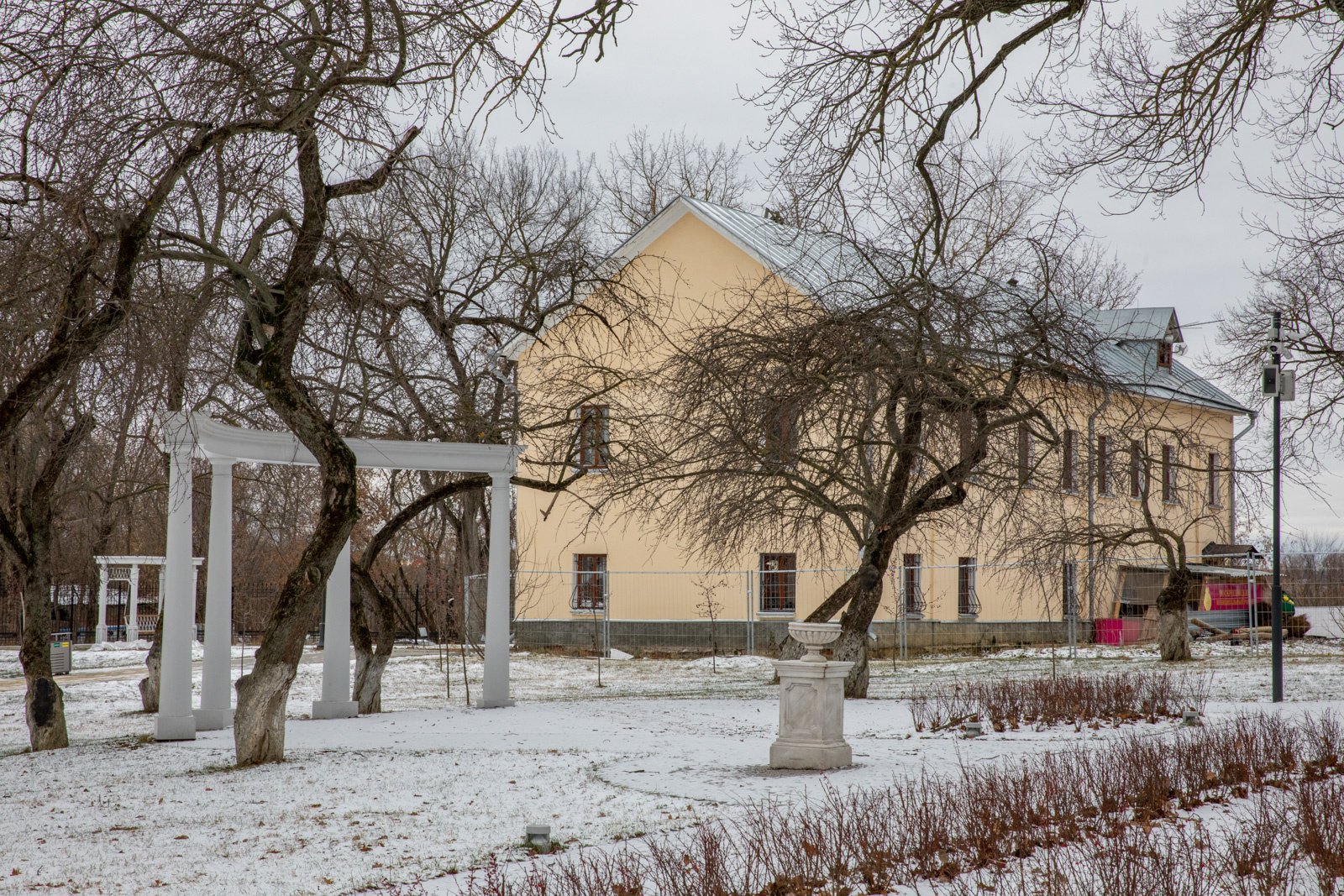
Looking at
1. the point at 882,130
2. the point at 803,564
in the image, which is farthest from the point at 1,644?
the point at 882,130

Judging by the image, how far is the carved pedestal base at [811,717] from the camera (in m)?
11.4

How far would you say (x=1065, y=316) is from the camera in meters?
14.5

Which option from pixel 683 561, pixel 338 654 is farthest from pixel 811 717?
pixel 683 561

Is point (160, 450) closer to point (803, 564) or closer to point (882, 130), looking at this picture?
point (882, 130)

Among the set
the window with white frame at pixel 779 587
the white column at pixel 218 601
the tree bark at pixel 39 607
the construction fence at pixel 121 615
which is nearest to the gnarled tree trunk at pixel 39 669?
the tree bark at pixel 39 607

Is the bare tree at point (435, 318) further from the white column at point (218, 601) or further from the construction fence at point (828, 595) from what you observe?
the construction fence at point (828, 595)

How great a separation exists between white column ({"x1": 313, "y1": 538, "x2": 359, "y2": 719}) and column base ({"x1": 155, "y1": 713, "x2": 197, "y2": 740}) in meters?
2.70

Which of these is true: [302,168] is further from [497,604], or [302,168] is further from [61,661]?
[61,661]

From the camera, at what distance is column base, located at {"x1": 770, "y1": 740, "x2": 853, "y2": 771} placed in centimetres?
1135

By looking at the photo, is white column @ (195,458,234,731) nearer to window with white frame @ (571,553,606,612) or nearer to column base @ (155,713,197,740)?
column base @ (155,713,197,740)

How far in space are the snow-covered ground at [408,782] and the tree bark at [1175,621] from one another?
14.1 ft

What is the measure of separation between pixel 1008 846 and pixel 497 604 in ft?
40.1

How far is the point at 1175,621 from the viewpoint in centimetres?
2575

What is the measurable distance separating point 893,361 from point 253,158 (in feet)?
22.2
